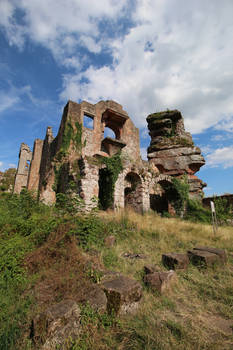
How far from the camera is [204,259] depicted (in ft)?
13.5

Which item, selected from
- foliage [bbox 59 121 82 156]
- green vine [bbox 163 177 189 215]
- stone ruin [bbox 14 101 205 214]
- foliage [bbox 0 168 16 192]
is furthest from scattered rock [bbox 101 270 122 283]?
foliage [bbox 0 168 16 192]

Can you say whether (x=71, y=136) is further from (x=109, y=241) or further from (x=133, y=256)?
(x=133, y=256)

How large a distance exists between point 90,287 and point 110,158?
8.17 metres

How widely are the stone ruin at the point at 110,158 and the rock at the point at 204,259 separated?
4304mm

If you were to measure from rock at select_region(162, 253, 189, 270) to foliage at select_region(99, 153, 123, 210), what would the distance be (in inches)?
232

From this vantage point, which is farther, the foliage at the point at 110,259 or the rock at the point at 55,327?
the foliage at the point at 110,259

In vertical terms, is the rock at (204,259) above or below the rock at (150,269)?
above

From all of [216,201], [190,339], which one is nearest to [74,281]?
[190,339]

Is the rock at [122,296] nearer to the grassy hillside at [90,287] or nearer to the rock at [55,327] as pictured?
the grassy hillside at [90,287]

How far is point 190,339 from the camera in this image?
203 centimetres

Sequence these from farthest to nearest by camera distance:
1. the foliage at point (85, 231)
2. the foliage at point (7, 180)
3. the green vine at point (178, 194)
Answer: the foliage at point (7, 180)
the green vine at point (178, 194)
the foliage at point (85, 231)

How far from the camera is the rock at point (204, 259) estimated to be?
4.08 meters

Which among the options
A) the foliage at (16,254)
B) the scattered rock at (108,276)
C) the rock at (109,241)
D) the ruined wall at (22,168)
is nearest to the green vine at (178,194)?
the rock at (109,241)

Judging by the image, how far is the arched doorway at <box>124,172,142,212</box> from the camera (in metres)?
11.5
